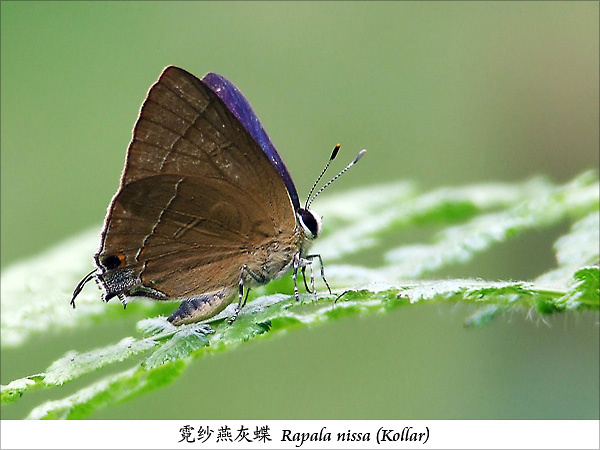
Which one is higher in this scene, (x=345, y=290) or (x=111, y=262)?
(x=111, y=262)

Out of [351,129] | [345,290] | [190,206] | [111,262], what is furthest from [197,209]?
[351,129]

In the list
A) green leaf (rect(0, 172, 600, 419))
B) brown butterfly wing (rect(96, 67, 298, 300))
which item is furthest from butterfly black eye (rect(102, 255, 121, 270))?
green leaf (rect(0, 172, 600, 419))

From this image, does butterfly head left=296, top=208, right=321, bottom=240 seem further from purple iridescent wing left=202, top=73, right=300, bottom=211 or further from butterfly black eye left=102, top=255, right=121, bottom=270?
butterfly black eye left=102, top=255, right=121, bottom=270

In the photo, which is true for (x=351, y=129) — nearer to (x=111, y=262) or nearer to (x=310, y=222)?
(x=310, y=222)

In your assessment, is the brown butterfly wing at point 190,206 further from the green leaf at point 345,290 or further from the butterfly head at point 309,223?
the green leaf at point 345,290

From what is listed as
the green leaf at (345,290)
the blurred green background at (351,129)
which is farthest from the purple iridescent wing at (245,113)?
the blurred green background at (351,129)
